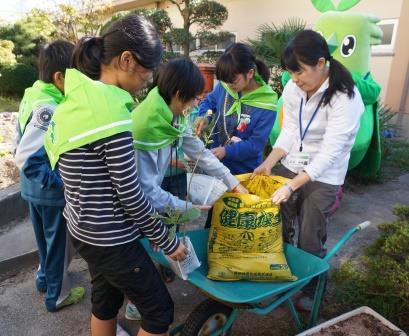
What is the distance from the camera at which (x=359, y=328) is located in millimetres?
1840

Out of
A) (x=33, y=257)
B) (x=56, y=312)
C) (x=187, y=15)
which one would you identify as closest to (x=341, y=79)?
(x=56, y=312)

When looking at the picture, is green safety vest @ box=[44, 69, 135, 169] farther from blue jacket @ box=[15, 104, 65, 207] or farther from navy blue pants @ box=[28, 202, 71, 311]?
navy blue pants @ box=[28, 202, 71, 311]

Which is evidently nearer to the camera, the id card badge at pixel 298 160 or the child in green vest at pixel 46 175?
the child in green vest at pixel 46 175

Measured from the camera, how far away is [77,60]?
57.1 inches

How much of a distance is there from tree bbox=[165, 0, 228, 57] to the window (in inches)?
132

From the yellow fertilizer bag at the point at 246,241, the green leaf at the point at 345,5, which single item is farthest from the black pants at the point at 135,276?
the green leaf at the point at 345,5

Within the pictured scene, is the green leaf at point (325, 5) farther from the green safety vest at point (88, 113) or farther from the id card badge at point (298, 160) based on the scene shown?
the green safety vest at point (88, 113)

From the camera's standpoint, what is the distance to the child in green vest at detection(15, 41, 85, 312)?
6.46 feet

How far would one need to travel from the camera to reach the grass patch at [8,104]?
780cm

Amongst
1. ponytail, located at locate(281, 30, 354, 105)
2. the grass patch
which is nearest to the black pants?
ponytail, located at locate(281, 30, 354, 105)

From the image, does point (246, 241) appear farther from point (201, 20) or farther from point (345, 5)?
point (201, 20)

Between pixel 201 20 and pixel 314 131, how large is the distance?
7120 mm

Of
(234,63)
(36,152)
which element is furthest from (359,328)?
(36,152)

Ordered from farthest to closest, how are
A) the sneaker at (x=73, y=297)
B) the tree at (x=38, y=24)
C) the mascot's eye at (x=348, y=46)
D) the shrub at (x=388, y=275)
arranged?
the tree at (x=38, y=24) → the mascot's eye at (x=348, y=46) → the sneaker at (x=73, y=297) → the shrub at (x=388, y=275)
